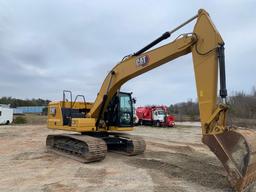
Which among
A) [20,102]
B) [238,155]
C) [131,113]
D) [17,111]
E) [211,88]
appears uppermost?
[20,102]

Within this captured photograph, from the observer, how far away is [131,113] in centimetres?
1255

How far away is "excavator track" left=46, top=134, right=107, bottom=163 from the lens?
34.4ft

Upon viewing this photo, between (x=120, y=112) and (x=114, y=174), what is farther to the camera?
(x=120, y=112)

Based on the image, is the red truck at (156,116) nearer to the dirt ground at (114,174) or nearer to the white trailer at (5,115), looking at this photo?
the white trailer at (5,115)

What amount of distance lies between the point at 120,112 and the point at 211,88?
5.15 m

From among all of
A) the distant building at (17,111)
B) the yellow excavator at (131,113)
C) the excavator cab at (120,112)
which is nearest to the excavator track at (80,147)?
the yellow excavator at (131,113)

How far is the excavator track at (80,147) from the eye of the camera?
10492 mm

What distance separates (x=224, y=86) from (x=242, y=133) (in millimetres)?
1194

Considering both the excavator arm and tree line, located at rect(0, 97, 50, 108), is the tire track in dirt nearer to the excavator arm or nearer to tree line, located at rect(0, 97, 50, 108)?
the excavator arm

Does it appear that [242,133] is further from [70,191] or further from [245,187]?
[70,191]

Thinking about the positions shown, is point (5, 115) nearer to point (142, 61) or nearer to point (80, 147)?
point (80, 147)

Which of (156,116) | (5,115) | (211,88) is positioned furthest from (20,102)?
(211,88)

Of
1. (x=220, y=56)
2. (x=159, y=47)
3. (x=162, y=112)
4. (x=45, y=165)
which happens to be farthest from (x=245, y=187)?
(x=162, y=112)

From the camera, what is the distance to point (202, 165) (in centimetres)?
1002
